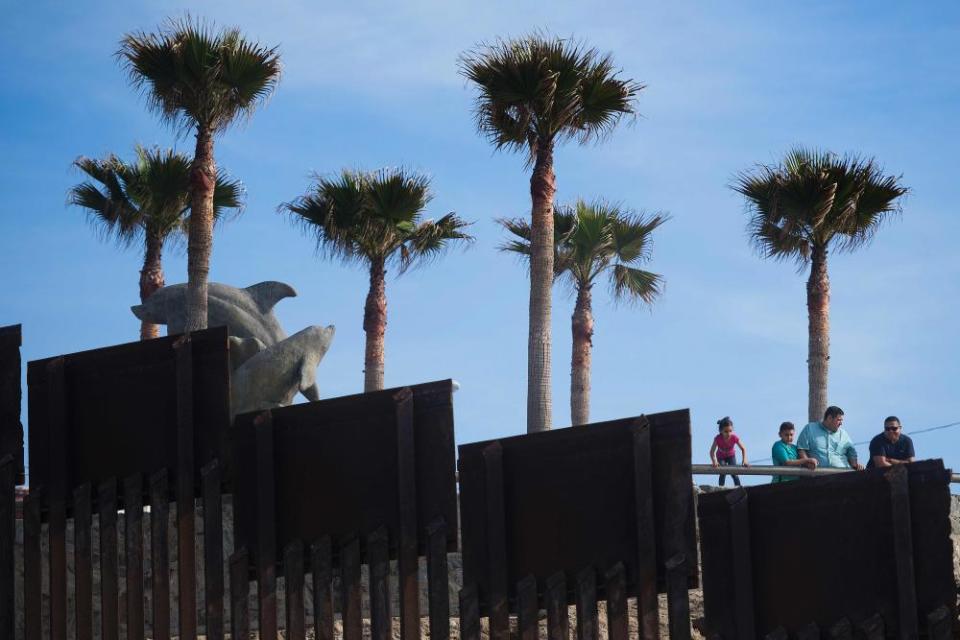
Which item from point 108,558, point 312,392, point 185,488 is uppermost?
point 312,392

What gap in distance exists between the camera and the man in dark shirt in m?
15.6

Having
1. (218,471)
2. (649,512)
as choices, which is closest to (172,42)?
(218,471)

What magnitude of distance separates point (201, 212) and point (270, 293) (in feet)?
6.50

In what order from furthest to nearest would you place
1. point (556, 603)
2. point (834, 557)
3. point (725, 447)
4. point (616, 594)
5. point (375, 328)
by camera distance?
point (375, 328) → point (725, 447) → point (556, 603) → point (616, 594) → point (834, 557)

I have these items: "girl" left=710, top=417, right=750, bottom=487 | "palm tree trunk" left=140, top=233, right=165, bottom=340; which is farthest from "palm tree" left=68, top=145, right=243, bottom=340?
"girl" left=710, top=417, right=750, bottom=487

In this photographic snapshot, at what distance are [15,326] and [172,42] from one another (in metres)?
13.2

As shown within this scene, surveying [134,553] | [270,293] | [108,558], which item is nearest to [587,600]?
[134,553]

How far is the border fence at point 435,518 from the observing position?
11703mm

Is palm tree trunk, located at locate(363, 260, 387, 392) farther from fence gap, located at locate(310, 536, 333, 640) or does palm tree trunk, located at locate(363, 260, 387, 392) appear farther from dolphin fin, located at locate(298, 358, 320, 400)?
fence gap, located at locate(310, 536, 333, 640)

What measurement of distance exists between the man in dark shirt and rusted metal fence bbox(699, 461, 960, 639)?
3927mm

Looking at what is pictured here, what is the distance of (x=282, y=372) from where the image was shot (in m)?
24.6

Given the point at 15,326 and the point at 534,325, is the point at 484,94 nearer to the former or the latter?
the point at 534,325

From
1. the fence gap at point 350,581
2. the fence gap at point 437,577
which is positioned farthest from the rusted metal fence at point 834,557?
the fence gap at point 350,581

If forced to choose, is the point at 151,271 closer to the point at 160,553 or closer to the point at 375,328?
the point at 375,328
